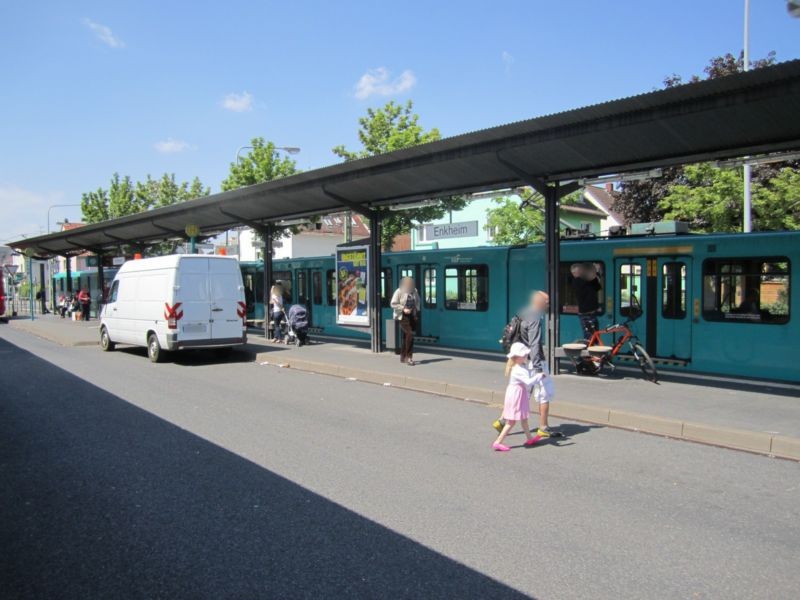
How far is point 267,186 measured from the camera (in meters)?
15.7

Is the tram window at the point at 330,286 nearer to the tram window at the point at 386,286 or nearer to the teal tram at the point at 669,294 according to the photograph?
the tram window at the point at 386,286

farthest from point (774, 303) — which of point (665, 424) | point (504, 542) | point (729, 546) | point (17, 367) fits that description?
point (17, 367)

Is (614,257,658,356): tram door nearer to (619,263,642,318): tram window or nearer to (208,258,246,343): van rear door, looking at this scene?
(619,263,642,318): tram window

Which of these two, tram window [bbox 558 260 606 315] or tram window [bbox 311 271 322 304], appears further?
tram window [bbox 311 271 322 304]

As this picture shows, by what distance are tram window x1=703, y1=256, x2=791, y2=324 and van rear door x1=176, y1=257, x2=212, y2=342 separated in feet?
35.1

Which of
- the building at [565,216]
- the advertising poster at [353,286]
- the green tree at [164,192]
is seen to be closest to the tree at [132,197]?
the green tree at [164,192]

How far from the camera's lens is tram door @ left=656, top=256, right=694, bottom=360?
1191 centimetres

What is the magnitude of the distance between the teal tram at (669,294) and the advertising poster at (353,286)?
2161 mm

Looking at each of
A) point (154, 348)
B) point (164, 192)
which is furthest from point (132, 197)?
point (154, 348)

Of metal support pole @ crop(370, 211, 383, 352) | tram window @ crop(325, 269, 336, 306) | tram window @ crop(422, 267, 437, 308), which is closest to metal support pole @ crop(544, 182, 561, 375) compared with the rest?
metal support pole @ crop(370, 211, 383, 352)

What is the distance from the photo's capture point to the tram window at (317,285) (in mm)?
21844

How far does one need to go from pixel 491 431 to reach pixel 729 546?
3.73 m

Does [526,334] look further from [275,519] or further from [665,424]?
[275,519]

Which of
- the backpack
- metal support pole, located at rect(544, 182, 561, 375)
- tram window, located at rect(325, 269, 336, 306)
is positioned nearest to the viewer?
the backpack
